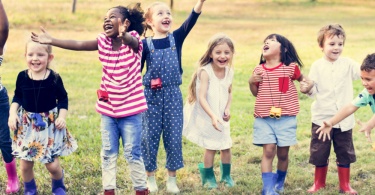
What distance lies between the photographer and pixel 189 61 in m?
17.7

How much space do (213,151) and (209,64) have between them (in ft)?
2.70

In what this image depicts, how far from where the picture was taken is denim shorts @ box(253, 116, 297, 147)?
19.9ft

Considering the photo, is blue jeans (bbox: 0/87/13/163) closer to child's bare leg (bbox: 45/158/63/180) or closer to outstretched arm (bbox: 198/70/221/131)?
child's bare leg (bbox: 45/158/63/180)

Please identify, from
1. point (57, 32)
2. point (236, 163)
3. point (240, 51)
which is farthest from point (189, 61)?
point (236, 163)

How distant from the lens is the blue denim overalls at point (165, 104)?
20.1ft

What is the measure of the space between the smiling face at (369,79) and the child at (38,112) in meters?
2.47

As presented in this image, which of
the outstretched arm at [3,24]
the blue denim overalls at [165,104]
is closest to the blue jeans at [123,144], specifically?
the blue denim overalls at [165,104]

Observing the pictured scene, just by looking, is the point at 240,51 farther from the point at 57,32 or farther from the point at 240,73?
the point at 57,32

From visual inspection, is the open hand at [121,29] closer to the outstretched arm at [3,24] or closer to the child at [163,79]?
the child at [163,79]

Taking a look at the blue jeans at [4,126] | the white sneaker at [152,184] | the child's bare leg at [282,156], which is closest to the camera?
the blue jeans at [4,126]

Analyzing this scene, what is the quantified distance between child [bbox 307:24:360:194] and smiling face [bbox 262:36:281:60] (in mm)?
397

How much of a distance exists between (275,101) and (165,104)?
38.6 inches

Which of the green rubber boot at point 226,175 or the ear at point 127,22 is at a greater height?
the ear at point 127,22

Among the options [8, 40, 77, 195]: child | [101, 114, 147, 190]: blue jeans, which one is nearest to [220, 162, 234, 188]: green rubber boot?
[101, 114, 147, 190]: blue jeans
